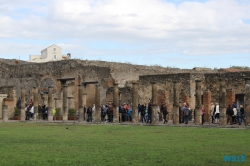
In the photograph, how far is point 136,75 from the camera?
48750mm

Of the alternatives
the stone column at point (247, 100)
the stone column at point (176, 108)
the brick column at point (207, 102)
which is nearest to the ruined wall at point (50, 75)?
the brick column at point (207, 102)

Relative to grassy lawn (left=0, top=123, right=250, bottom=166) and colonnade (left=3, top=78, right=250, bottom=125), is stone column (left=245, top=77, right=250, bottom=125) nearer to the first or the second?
colonnade (left=3, top=78, right=250, bottom=125)

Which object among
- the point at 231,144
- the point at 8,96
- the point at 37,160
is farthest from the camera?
the point at 8,96

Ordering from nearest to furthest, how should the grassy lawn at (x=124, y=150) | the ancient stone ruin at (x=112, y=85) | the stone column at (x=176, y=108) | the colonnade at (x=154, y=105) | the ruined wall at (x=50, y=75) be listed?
the grassy lawn at (x=124, y=150), the colonnade at (x=154, y=105), the stone column at (x=176, y=108), the ancient stone ruin at (x=112, y=85), the ruined wall at (x=50, y=75)

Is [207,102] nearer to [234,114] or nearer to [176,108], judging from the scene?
[176,108]

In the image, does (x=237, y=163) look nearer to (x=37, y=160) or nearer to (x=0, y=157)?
(x=37, y=160)

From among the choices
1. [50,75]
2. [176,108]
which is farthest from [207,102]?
[50,75]

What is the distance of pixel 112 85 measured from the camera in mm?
46281

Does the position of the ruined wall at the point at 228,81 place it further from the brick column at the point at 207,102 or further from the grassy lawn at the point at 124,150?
the grassy lawn at the point at 124,150

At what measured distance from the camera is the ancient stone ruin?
38906mm

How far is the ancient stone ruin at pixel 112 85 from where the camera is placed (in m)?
38.9

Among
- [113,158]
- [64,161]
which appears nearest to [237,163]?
[113,158]

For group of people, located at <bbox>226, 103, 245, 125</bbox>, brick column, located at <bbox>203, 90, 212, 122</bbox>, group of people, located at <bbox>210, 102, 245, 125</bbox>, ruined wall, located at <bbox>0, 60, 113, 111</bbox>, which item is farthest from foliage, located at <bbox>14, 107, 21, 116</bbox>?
group of people, located at <bbox>226, 103, 245, 125</bbox>

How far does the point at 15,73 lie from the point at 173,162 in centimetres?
4252
